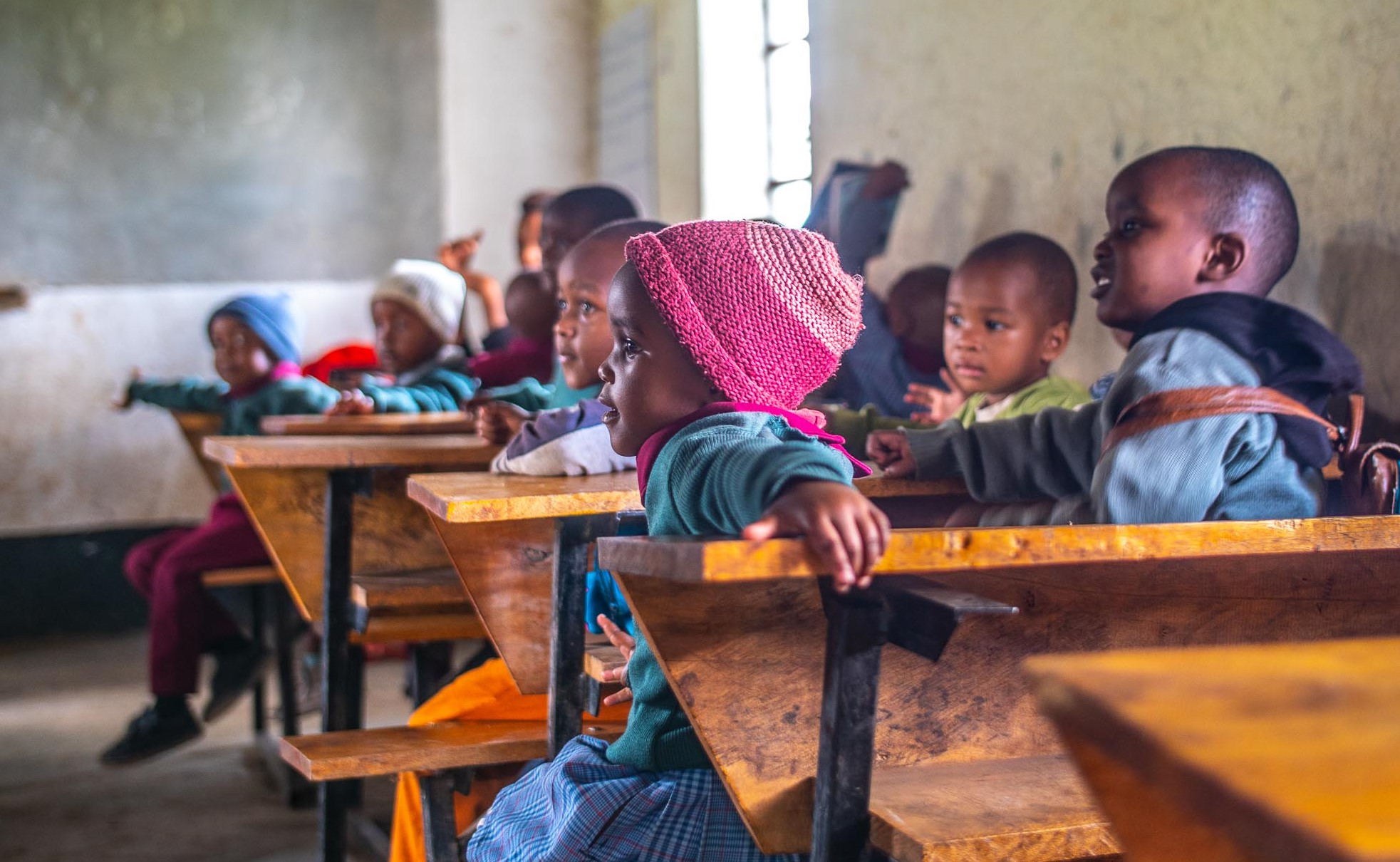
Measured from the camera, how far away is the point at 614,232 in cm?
236

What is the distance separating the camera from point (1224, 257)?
190cm

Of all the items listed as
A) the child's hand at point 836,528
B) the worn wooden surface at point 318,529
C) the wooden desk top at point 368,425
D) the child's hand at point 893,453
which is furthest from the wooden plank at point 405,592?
the child's hand at point 836,528

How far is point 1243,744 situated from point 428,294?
12.9 feet

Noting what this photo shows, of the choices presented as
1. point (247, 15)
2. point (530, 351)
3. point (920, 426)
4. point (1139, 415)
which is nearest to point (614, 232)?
point (920, 426)

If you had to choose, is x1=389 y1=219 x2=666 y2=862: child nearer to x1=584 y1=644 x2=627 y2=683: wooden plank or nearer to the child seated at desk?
x1=584 y1=644 x2=627 y2=683: wooden plank

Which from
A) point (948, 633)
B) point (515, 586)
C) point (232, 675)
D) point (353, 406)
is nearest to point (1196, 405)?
point (948, 633)

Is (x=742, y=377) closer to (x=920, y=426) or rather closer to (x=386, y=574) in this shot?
(x=920, y=426)

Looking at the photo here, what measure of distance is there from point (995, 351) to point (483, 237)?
4.07 metres

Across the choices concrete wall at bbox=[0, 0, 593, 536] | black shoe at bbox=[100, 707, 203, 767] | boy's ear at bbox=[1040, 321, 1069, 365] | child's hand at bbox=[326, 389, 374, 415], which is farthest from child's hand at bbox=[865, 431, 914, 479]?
concrete wall at bbox=[0, 0, 593, 536]

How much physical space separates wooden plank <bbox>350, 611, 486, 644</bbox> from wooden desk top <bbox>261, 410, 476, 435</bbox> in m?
0.47

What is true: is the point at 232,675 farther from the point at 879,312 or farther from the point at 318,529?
the point at 879,312

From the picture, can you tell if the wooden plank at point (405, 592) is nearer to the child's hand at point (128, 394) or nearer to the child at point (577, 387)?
the child at point (577, 387)

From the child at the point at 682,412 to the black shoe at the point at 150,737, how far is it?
249cm

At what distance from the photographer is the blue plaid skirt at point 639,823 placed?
1.26m
